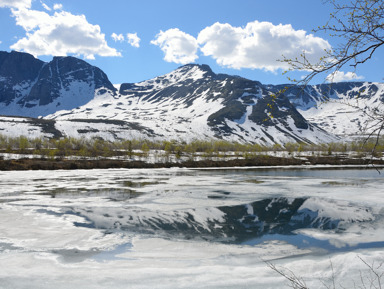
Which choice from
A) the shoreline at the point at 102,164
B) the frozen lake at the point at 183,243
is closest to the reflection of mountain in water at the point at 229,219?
the frozen lake at the point at 183,243

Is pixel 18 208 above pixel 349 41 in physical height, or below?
below

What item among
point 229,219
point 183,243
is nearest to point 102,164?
point 229,219

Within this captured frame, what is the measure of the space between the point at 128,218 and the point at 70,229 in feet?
13.7

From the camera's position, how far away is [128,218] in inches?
763


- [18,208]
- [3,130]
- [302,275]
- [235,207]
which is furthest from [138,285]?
[3,130]

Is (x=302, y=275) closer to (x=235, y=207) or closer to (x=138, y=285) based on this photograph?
(x=138, y=285)

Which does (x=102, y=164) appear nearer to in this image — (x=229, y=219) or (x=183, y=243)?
(x=229, y=219)

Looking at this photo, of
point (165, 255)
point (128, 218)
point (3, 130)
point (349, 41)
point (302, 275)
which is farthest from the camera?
point (3, 130)

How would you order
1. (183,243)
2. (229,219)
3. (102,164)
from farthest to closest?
(102,164) → (229,219) → (183,243)

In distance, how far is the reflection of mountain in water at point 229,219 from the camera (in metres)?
16.2

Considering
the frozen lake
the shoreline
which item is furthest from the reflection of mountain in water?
A: the shoreline

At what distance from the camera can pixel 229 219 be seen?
19500 mm

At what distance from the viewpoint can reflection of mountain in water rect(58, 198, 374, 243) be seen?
53.3 ft

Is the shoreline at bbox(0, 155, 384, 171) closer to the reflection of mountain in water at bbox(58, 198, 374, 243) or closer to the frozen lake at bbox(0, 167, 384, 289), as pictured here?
the reflection of mountain in water at bbox(58, 198, 374, 243)
